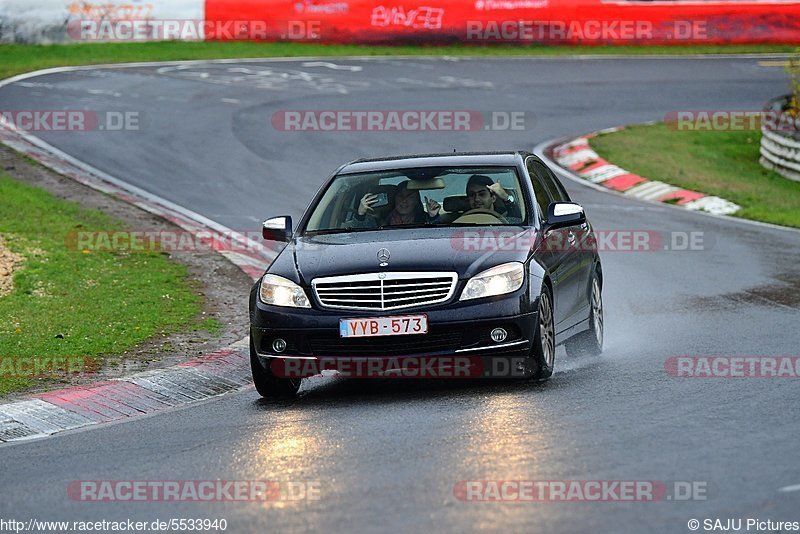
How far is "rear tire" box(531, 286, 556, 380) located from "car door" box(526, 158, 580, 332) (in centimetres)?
19

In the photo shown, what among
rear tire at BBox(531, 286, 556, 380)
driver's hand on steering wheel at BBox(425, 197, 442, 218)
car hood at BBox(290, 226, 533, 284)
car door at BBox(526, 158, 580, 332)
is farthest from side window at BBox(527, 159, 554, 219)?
rear tire at BBox(531, 286, 556, 380)

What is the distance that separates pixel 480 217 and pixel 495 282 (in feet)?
3.60

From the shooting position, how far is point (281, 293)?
31.7 feet

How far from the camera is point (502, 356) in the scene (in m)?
9.39

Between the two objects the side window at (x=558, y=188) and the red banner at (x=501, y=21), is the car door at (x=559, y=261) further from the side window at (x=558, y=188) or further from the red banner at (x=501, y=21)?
the red banner at (x=501, y=21)

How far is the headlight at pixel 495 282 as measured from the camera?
9375 mm

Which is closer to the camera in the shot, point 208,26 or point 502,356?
point 502,356

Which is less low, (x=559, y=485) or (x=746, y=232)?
(x=559, y=485)

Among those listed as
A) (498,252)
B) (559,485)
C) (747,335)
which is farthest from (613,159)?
(559,485)

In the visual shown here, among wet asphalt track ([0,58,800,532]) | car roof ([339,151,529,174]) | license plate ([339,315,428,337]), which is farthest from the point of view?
car roof ([339,151,529,174])

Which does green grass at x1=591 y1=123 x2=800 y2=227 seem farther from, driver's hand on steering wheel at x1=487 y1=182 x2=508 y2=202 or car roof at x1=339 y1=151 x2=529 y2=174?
driver's hand on steering wheel at x1=487 y1=182 x2=508 y2=202

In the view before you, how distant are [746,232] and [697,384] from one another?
30.1ft

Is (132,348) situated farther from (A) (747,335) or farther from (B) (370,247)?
(A) (747,335)

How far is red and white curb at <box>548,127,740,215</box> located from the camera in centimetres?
2081
